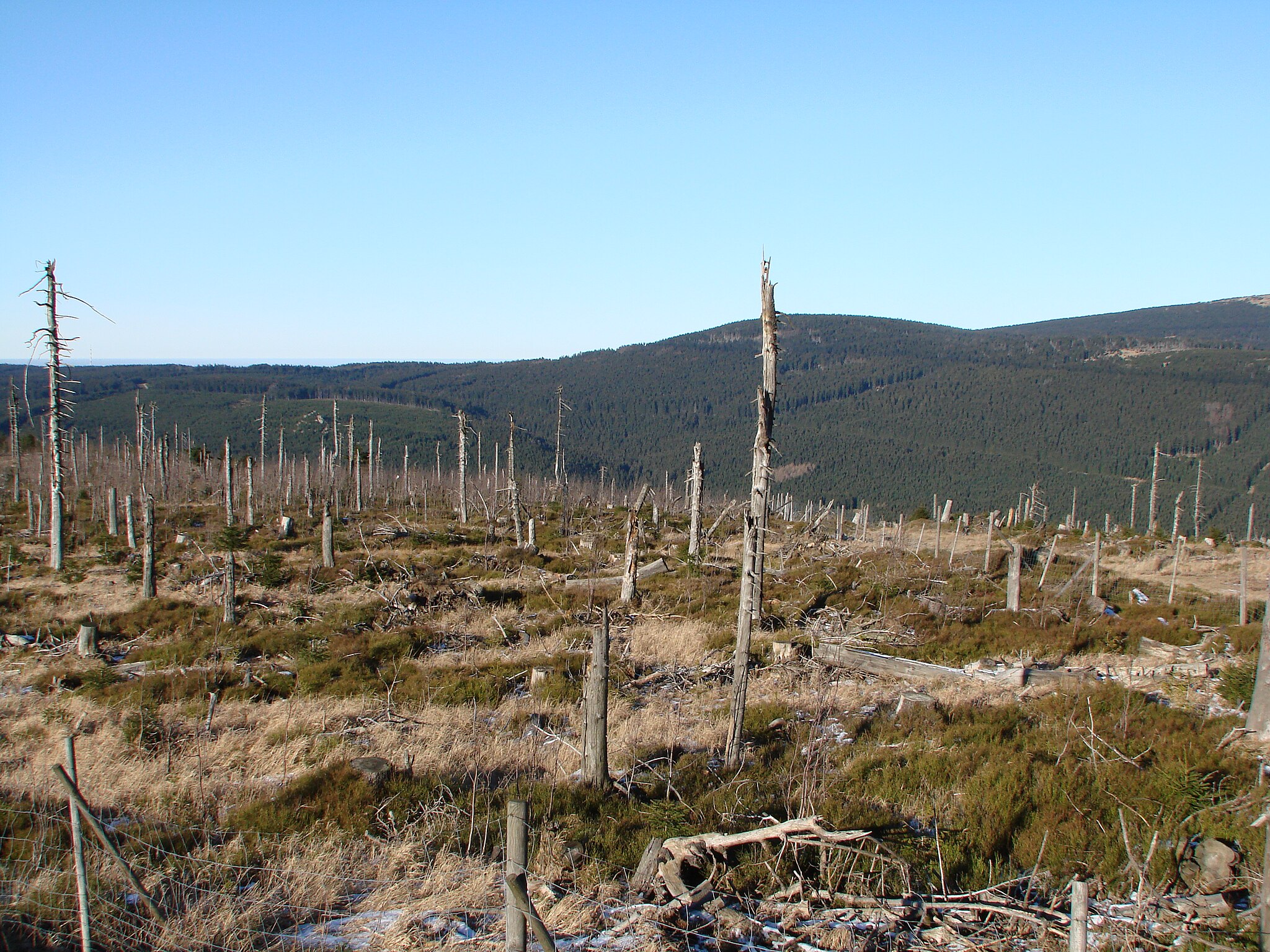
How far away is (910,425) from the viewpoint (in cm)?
15612

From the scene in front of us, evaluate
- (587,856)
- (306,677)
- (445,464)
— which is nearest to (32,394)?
(445,464)

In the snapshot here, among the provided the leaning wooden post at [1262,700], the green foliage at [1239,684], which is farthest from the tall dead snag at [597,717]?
the green foliage at [1239,684]

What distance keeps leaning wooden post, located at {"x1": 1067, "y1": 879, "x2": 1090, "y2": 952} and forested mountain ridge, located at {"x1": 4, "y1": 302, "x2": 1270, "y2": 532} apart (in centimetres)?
10510

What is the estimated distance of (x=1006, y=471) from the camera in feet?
412

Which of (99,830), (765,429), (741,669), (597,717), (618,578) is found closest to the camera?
(99,830)

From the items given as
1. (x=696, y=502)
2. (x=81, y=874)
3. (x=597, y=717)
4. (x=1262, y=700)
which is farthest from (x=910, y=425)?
(x=81, y=874)

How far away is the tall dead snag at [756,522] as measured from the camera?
794cm

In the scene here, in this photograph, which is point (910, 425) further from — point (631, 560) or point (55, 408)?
point (55, 408)

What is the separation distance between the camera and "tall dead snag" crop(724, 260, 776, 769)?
26.1 feet

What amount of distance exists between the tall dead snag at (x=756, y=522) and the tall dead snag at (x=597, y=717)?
1600mm

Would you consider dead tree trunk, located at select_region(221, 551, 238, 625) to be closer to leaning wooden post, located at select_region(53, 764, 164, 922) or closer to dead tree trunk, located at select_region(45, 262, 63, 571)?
dead tree trunk, located at select_region(45, 262, 63, 571)

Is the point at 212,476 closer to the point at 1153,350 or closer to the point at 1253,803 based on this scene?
the point at 1253,803

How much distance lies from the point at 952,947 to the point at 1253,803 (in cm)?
391

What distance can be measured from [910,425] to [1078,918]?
16397 centimetres
